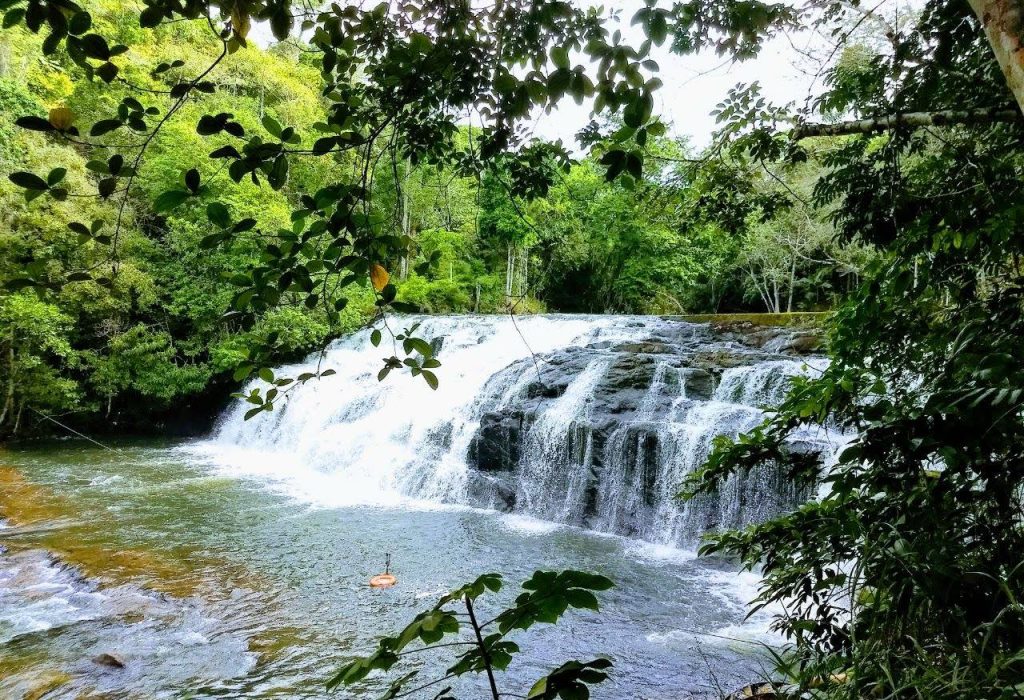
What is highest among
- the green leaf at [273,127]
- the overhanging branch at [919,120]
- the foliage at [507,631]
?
the overhanging branch at [919,120]

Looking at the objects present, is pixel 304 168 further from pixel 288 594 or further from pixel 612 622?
pixel 612 622

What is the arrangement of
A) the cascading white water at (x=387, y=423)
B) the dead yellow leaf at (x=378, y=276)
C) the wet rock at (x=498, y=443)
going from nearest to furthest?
the dead yellow leaf at (x=378, y=276), the wet rock at (x=498, y=443), the cascading white water at (x=387, y=423)

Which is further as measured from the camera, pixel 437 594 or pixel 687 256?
pixel 687 256

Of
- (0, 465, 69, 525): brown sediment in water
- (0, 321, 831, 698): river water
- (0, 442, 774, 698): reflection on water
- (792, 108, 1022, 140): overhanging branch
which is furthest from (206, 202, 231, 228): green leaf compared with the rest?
(0, 465, 69, 525): brown sediment in water

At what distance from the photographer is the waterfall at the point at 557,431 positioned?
8.22m

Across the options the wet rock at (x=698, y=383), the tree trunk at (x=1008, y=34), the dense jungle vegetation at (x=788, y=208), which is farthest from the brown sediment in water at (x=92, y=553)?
the tree trunk at (x=1008, y=34)

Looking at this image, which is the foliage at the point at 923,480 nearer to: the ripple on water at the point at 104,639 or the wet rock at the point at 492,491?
the ripple on water at the point at 104,639

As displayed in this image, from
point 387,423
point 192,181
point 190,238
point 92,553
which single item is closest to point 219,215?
point 192,181

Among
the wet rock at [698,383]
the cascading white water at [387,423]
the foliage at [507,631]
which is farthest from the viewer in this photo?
the cascading white water at [387,423]

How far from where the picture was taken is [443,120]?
257cm

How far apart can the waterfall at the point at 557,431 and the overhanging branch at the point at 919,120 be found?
14.1ft

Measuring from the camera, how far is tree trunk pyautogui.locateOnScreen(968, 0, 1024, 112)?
1.31 metres

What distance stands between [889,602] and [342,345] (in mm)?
16302

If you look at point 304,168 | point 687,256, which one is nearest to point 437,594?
point 304,168
